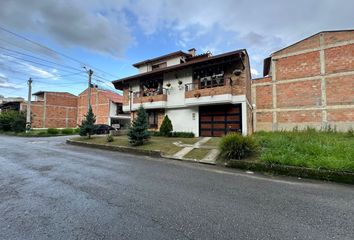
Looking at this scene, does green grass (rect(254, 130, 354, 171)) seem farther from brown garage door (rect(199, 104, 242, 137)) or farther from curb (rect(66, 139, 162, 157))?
brown garage door (rect(199, 104, 242, 137))

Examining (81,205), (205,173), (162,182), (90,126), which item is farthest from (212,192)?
(90,126)

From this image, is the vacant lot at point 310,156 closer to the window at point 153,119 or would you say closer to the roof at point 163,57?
the window at point 153,119

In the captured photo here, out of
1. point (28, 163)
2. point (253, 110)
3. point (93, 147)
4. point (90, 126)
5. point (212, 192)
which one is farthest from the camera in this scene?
point (253, 110)

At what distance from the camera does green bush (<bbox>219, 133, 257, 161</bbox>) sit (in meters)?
8.12

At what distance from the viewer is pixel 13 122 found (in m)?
27.0

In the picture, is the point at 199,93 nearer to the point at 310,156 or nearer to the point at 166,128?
the point at 166,128

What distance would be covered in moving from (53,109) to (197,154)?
39563 mm

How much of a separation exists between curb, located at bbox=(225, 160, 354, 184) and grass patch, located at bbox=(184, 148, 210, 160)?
1.90 m

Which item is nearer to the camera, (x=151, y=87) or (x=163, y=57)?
(x=151, y=87)

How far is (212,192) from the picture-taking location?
468 centimetres

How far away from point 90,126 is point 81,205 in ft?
49.9

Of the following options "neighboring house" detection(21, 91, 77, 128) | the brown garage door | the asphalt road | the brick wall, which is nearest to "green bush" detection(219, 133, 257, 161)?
the asphalt road

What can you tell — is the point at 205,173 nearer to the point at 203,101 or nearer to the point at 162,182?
the point at 162,182

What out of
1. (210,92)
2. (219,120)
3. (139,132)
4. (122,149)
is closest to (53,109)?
(122,149)
